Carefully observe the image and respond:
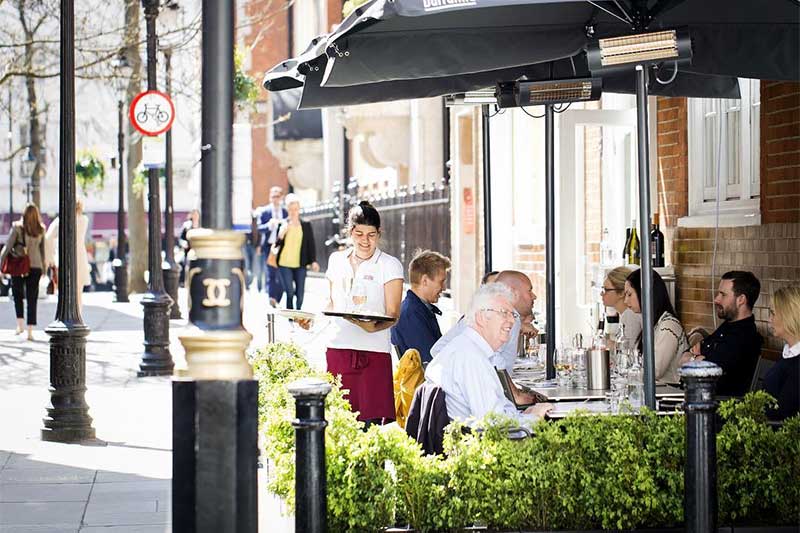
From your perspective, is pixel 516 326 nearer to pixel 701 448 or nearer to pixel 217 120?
pixel 701 448

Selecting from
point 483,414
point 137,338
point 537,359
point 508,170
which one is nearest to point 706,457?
point 483,414

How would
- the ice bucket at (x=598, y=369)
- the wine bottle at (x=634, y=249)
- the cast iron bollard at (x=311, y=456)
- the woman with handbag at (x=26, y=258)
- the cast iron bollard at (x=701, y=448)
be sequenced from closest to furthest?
the cast iron bollard at (x=311, y=456) → the cast iron bollard at (x=701, y=448) → the ice bucket at (x=598, y=369) → the wine bottle at (x=634, y=249) → the woman with handbag at (x=26, y=258)

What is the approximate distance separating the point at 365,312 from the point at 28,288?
14.9 m

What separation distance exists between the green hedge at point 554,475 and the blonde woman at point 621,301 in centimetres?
413

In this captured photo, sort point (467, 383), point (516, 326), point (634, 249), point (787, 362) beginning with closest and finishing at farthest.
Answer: point (467, 383), point (787, 362), point (516, 326), point (634, 249)

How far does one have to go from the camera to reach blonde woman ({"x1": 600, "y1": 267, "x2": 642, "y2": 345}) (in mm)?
10547

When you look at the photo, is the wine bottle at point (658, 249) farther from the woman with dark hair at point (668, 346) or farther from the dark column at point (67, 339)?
the dark column at point (67, 339)

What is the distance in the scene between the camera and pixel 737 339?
886 cm

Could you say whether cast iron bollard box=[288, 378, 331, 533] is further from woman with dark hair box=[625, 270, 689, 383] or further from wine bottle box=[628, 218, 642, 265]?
wine bottle box=[628, 218, 642, 265]

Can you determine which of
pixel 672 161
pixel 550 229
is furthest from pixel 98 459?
pixel 672 161

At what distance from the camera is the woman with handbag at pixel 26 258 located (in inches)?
880

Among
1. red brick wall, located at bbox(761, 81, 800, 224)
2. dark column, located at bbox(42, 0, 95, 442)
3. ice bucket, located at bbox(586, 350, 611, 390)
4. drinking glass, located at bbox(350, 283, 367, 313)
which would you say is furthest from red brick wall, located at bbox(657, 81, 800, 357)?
dark column, located at bbox(42, 0, 95, 442)

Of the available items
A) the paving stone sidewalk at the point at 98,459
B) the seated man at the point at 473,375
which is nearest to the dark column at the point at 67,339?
the paving stone sidewalk at the point at 98,459

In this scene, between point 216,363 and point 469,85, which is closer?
point 216,363
